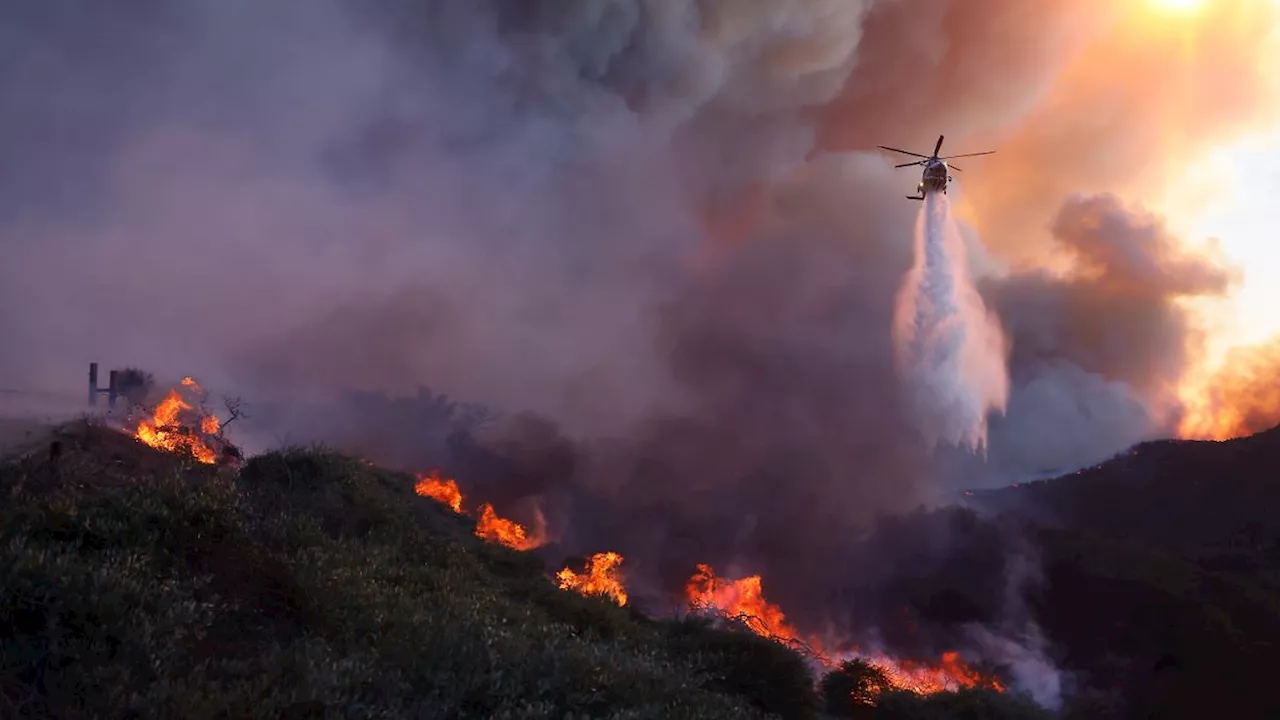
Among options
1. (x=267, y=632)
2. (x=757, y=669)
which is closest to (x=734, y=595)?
(x=757, y=669)

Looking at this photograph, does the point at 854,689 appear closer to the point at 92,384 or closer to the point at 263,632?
the point at 263,632

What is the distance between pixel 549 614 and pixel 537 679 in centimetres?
803

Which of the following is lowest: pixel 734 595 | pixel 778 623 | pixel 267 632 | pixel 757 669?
pixel 778 623

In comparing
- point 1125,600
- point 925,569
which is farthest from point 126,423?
point 1125,600

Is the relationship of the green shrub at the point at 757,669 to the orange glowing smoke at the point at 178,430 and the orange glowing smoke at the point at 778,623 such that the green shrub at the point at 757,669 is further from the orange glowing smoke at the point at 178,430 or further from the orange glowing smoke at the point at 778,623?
the orange glowing smoke at the point at 778,623

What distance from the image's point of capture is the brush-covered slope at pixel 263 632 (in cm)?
700

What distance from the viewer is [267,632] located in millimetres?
9250

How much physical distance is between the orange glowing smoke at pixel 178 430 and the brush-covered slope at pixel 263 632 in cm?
900

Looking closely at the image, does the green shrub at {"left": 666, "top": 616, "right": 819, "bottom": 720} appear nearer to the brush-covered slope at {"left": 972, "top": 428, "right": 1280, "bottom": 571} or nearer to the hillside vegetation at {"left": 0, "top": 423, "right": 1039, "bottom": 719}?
the hillside vegetation at {"left": 0, "top": 423, "right": 1039, "bottom": 719}

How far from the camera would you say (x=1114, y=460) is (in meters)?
152

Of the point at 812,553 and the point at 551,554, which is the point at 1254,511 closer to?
the point at 812,553

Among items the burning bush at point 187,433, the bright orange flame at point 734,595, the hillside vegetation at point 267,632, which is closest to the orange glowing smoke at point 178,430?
the burning bush at point 187,433

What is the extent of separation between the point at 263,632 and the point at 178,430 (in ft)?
70.7

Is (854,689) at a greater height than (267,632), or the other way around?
(267,632)
